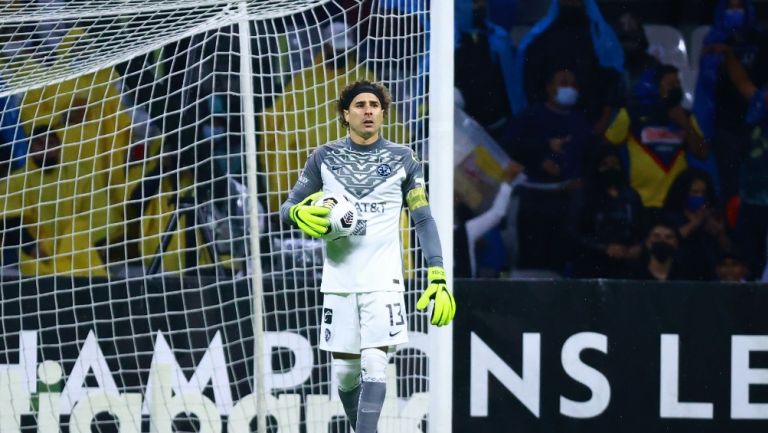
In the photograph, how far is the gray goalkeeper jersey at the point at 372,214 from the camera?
189 inches

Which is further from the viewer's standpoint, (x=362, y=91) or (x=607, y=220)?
(x=607, y=220)

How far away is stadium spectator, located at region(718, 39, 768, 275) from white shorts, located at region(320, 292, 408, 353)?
9.90 feet

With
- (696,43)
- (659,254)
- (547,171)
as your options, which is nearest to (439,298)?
(547,171)

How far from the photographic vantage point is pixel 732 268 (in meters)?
7.12

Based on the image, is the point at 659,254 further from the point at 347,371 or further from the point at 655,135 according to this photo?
the point at 347,371

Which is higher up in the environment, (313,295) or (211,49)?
(211,49)

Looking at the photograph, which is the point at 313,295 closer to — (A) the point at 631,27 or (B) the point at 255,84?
(B) the point at 255,84

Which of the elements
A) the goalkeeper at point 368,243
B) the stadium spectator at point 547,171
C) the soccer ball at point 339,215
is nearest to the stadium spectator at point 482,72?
the stadium spectator at point 547,171

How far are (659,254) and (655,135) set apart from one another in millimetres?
677

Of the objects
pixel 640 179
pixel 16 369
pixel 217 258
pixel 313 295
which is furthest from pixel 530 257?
pixel 16 369

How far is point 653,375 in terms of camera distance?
6.83m

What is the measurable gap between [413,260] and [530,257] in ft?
2.97

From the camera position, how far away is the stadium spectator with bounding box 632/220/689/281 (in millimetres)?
7098

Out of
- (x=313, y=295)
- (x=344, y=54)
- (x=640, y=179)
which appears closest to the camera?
(x=344, y=54)
